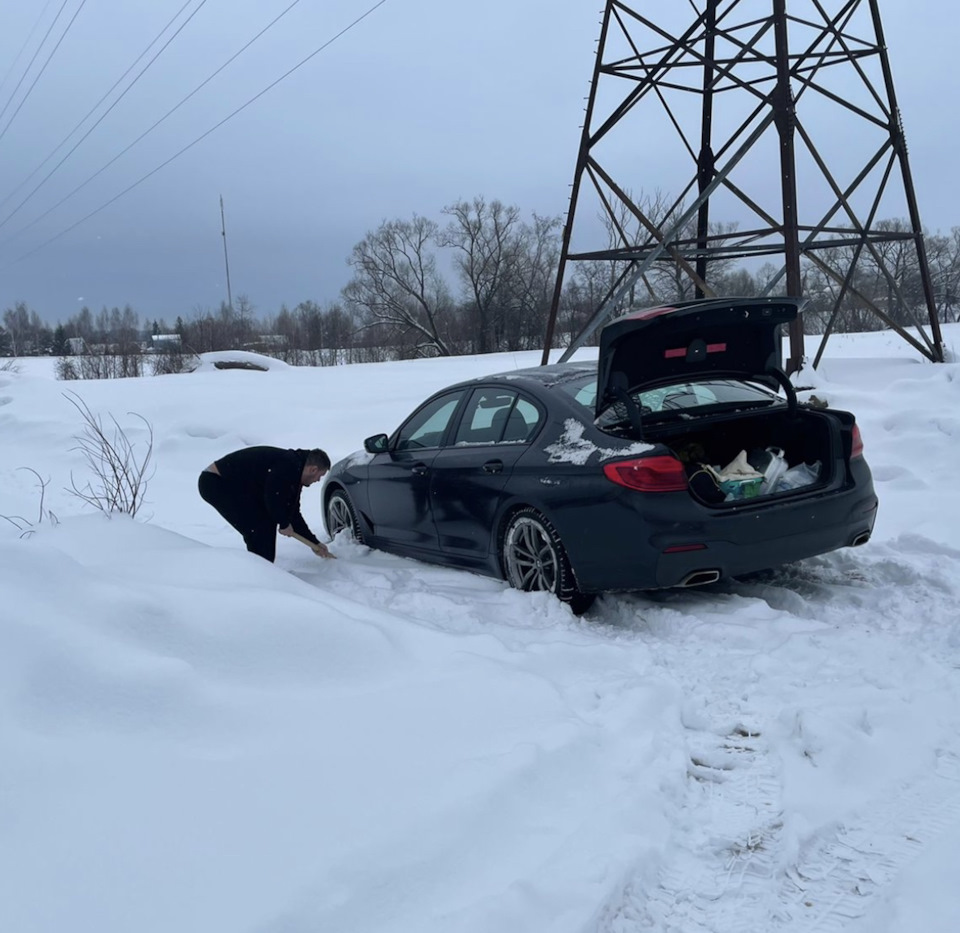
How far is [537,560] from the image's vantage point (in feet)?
17.2

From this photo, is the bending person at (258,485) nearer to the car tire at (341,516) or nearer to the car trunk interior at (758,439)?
the car tire at (341,516)

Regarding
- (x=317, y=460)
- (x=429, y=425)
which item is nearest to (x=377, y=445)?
(x=429, y=425)

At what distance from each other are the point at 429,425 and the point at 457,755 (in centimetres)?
378

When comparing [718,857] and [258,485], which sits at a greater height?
[258,485]

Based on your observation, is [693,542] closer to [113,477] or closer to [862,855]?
[862,855]

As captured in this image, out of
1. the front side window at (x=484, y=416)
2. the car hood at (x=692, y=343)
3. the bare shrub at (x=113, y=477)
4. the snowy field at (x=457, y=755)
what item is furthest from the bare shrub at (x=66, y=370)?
the car hood at (x=692, y=343)

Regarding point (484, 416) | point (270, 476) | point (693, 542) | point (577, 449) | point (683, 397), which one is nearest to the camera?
point (693, 542)

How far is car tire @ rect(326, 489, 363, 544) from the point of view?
728 centimetres

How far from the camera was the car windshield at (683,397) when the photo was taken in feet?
17.1

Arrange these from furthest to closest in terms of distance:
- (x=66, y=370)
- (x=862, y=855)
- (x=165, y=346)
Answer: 1. (x=165, y=346)
2. (x=66, y=370)
3. (x=862, y=855)

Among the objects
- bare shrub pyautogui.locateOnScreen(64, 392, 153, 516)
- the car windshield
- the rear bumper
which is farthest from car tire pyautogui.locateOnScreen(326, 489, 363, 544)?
the rear bumper

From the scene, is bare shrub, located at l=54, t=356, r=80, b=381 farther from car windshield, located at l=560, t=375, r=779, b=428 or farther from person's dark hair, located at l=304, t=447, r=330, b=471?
car windshield, located at l=560, t=375, r=779, b=428

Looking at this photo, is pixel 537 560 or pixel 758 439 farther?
pixel 758 439

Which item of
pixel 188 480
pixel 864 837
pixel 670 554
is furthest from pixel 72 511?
pixel 864 837
